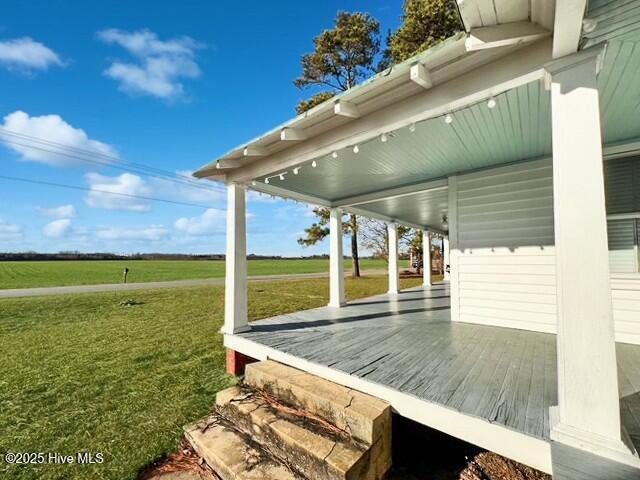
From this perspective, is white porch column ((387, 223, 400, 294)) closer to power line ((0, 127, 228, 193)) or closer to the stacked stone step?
the stacked stone step

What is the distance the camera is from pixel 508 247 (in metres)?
4.36

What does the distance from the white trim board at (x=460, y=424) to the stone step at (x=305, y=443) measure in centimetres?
37

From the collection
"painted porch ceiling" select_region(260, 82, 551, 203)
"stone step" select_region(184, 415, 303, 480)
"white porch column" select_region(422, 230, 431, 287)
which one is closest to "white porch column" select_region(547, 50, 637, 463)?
"painted porch ceiling" select_region(260, 82, 551, 203)

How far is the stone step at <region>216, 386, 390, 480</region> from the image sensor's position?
1868 millimetres

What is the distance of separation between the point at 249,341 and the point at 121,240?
84.4m

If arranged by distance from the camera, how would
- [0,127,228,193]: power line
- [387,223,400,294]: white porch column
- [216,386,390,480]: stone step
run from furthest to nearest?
1. [0,127,228,193]: power line
2. [387,223,400,294]: white porch column
3. [216,386,390,480]: stone step

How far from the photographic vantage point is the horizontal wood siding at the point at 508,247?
13.3ft

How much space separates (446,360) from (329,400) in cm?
146

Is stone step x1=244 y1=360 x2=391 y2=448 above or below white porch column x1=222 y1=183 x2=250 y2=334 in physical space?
below

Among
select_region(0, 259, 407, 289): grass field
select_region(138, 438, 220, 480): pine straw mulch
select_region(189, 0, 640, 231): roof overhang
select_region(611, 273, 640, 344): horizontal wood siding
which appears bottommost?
select_region(138, 438, 220, 480): pine straw mulch

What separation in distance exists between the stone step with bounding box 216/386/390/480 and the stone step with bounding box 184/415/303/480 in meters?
0.07

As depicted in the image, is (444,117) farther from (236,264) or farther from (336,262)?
(336,262)

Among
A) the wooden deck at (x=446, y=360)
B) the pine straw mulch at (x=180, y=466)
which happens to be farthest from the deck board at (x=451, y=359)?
the pine straw mulch at (x=180, y=466)

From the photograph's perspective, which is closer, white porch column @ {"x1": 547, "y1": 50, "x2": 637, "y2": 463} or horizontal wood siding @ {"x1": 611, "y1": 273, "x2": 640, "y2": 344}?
white porch column @ {"x1": 547, "y1": 50, "x2": 637, "y2": 463}
